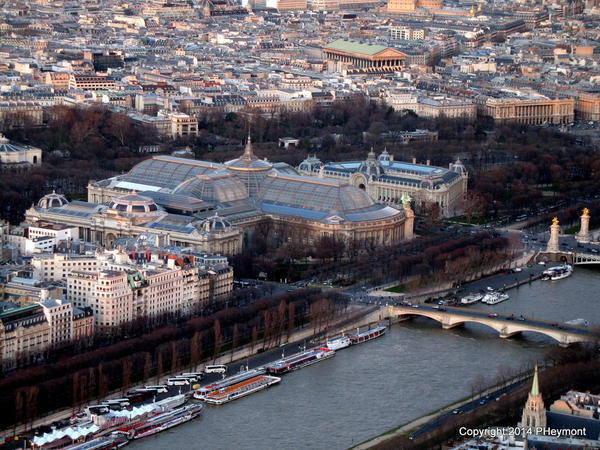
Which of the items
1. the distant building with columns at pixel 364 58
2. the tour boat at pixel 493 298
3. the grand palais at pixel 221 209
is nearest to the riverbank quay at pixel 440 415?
the tour boat at pixel 493 298

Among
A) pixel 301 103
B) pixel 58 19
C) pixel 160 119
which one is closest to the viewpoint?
pixel 160 119

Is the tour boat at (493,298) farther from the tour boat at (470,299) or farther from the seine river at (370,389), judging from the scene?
the seine river at (370,389)

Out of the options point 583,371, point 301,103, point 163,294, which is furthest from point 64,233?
point 301,103

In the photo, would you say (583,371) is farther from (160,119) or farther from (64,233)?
(160,119)

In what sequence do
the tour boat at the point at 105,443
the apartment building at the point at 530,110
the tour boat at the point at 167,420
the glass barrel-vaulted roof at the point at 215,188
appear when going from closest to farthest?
the tour boat at the point at 105,443 < the tour boat at the point at 167,420 < the glass barrel-vaulted roof at the point at 215,188 < the apartment building at the point at 530,110

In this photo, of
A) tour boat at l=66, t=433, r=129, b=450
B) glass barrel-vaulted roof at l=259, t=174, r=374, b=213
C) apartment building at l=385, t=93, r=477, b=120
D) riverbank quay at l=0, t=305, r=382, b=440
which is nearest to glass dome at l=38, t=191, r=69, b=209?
glass barrel-vaulted roof at l=259, t=174, r=374, b=213

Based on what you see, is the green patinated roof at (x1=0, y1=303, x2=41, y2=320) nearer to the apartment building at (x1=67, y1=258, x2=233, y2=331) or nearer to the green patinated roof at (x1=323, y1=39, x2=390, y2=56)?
the apartment building at (x1=67, y1=258, x2=233, y2=331)
